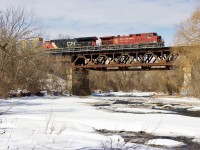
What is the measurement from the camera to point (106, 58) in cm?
6562

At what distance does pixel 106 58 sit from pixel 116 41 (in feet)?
13.5

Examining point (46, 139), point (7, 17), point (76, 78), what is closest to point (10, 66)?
point (7, 17)

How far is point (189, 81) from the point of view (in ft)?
167

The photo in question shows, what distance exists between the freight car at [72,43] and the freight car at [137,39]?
2.84m

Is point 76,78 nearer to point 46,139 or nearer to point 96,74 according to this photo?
point 96,74

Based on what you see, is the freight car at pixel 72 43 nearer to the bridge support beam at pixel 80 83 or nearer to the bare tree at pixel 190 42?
the bridge support beam at pixel 80 83

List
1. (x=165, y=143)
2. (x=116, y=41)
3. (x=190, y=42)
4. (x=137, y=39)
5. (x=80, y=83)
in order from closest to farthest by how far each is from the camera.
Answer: (x=165, y=143) < (x=190, y=42) < (x=137, y=39) < (x=116, y=41) < (x=80, y=83)

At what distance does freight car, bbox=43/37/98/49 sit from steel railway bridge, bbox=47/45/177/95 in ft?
3.84

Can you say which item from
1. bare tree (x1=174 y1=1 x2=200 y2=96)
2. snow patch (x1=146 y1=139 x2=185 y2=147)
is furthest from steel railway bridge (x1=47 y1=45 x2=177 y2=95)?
snow patch (x1=146 y1=139 x2=185 y2=147)

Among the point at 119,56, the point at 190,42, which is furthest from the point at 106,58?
the point at 190,42

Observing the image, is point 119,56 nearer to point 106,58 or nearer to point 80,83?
point 106,58

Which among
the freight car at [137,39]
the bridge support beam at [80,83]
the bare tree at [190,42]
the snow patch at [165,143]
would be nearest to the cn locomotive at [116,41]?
the freight car at [137,39]

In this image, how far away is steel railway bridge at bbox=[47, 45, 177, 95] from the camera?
5878 centimetres

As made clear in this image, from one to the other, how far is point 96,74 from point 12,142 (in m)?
88.6
